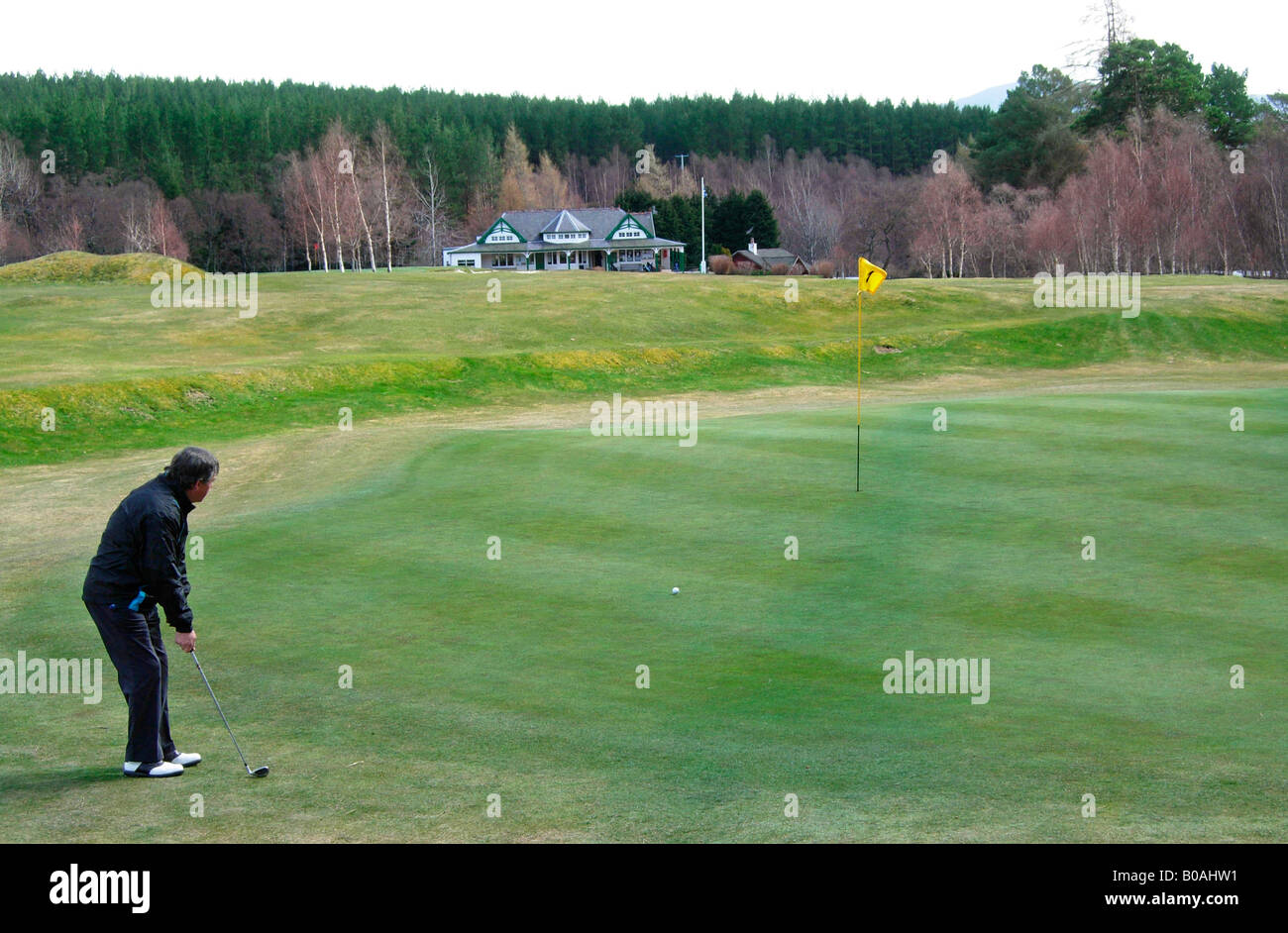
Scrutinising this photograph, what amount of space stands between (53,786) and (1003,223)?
10064 cm

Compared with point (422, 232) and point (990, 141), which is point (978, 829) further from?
point (422, 232)

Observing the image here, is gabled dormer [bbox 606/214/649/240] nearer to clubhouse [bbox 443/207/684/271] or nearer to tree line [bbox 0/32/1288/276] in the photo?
clubhouse [bbox 443/207/684/271]

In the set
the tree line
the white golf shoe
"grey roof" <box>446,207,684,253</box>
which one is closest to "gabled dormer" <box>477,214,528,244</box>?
"grey roof" <box>446,207,684,253</box>

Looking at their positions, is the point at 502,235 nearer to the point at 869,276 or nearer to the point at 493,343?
the point at 493,343

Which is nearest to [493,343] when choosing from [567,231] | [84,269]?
[84,269]

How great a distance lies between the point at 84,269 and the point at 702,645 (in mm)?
60886

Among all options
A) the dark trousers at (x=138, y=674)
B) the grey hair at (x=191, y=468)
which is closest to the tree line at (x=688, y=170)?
the grey hair at (x=191, y=468)

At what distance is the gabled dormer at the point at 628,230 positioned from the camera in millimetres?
108188

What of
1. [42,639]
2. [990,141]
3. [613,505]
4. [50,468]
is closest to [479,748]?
[42,639]

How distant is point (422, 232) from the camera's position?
128 meters

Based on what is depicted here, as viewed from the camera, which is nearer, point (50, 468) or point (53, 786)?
point (53, 786)

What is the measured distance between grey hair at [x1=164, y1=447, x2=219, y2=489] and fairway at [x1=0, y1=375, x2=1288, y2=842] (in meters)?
→ 2.17

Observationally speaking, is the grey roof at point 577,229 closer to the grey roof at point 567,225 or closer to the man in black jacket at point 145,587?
the grey roof at point 567,225
